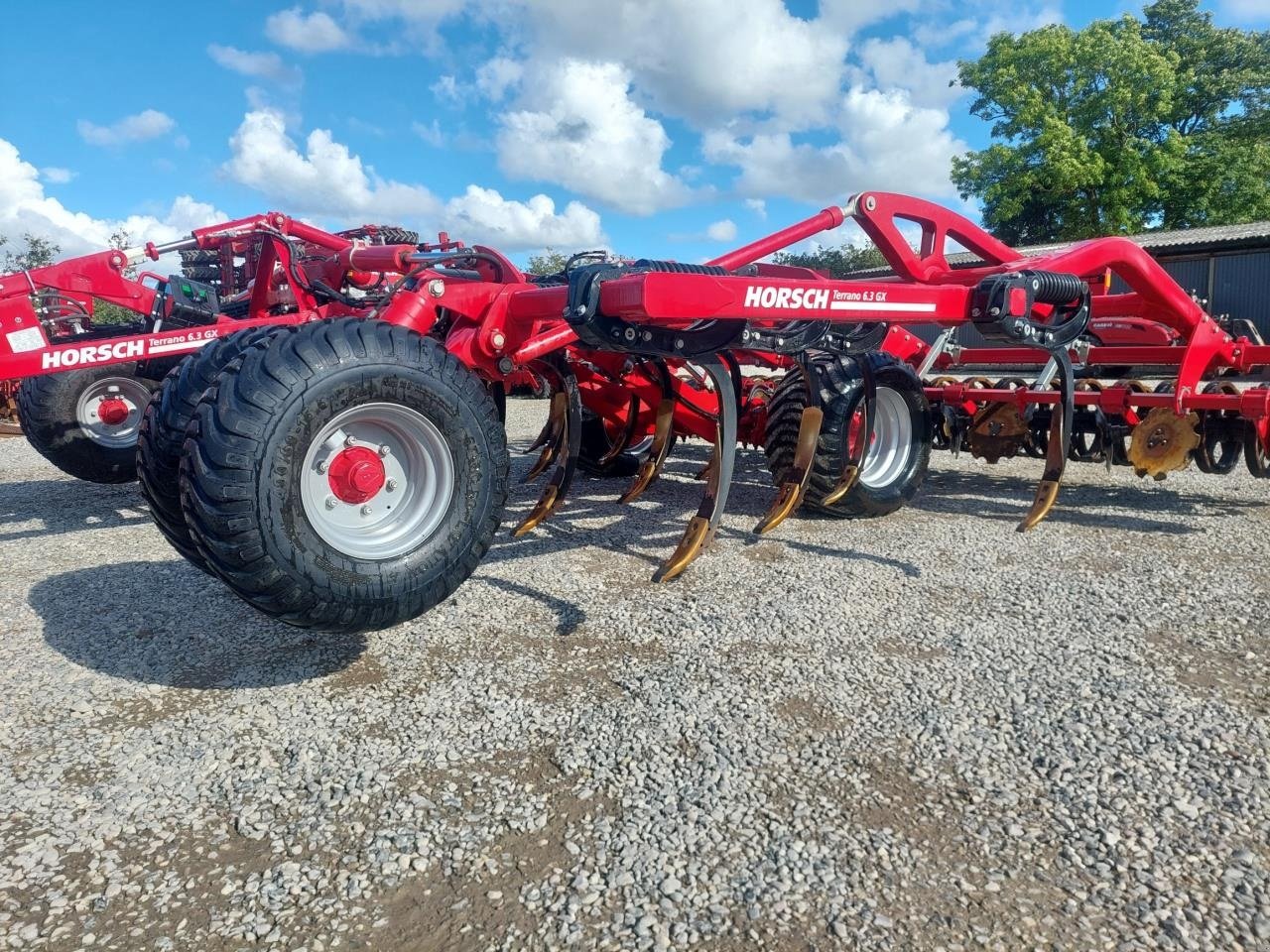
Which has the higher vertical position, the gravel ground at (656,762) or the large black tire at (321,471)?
Answer: the large black tire at (321,471)

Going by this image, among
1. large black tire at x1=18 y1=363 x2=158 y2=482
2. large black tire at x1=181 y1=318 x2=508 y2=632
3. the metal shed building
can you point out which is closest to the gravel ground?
large black tire at x1=181 y1=318 x2=508 y2=632

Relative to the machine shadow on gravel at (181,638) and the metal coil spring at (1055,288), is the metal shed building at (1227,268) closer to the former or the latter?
the metal coil spring at (1055,288)

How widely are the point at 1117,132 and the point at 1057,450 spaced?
29.2 m

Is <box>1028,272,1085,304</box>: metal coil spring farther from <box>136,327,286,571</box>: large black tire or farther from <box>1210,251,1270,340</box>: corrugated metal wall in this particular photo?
<box>1210,251,1270,340</box>: corrugated metal wall

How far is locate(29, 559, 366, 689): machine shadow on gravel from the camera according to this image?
3139 millimetres

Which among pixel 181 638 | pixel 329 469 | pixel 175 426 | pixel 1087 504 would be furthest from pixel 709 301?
pixel 1087 504

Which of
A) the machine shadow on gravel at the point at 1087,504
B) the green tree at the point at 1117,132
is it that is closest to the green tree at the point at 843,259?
the green tree at the point at 1117,132

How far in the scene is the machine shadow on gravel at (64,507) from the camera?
5492mm

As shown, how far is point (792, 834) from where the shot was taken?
7.02 feet

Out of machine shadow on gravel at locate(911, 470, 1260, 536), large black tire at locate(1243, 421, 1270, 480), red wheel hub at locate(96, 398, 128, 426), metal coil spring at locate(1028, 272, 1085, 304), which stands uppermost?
metal coil spring at locate(1028, 272, 1085, 304)

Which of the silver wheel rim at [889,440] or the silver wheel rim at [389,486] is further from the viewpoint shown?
the silver wheel rim at [889,440]

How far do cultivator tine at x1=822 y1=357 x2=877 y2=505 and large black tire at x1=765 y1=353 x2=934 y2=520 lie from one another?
0.04 metres

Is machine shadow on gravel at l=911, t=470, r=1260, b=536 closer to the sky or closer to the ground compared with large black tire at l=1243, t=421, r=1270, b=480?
closer to the ground

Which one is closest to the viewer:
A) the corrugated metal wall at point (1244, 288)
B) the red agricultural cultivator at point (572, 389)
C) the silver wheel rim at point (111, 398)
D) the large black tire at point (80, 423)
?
the red agricultural cultivator at point (572, 389)
